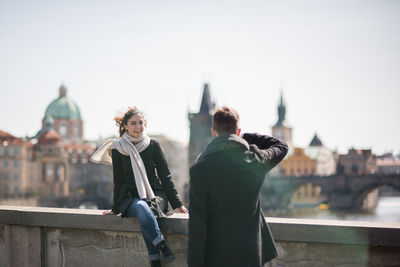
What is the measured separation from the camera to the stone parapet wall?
4004 millimetres

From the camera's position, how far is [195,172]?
3246mm

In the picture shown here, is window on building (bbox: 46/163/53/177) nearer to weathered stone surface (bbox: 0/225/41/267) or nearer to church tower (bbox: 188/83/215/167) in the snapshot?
church tower (bbox: 188/83/215/167)

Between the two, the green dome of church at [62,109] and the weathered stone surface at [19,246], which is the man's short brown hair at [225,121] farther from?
the green dome of church at [62,109]

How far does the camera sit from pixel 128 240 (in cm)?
491

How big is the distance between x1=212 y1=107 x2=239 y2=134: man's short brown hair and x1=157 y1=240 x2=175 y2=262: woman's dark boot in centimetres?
139

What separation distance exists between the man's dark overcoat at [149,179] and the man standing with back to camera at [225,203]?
4.43 feet

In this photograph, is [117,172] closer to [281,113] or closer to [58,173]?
[58,173]

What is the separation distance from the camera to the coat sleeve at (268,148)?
3.47 meters

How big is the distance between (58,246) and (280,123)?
9901cm

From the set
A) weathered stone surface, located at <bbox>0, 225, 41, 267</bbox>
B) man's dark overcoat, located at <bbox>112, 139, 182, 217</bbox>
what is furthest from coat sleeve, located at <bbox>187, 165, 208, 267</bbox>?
weathered stone surface, located at <bbox>0, 225, 41, 267</bbox>

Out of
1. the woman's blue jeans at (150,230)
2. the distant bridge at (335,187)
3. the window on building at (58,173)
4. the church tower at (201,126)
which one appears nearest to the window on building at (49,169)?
the window on building at (58,173)

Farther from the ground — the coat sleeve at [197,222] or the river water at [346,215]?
the coat sleeve at [197,222]

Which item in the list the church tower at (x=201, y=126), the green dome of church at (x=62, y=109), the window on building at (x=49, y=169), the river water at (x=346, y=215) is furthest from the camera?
the green dome of church at (x=62, y=109)

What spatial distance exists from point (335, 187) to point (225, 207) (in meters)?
75.6
